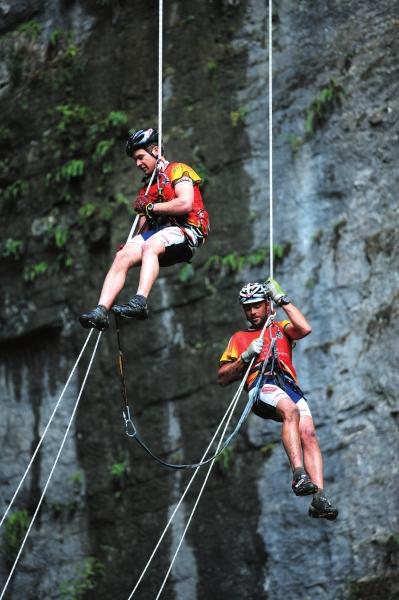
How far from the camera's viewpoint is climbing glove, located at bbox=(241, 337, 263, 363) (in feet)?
35.3

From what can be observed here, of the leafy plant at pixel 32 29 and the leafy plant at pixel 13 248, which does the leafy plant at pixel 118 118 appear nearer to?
the leafy plant at pixel 13 248

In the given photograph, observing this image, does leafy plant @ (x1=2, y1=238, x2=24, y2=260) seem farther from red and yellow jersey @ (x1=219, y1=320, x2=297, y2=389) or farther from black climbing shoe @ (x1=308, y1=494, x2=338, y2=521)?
black climbing shoe @ (x1=308, y1=494, x2=338, y2=521)

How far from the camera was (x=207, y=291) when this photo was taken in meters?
16.4

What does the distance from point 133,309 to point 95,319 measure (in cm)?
28

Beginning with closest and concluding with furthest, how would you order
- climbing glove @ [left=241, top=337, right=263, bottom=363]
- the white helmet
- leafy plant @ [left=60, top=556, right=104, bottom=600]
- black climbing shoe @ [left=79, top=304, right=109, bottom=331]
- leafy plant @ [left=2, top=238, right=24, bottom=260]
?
1. black climbing shoe @ [left=79, top=304, right=109, bottom=331]
2. climbing glove @ [left=241, top=337, right=263, bottom=363]
3. the white helmet
4. leafy plant @ [left=60, top=556, right=104, bottom=600]
5. leafy plant @ [left=2, top=238, right=24, bottom=260]

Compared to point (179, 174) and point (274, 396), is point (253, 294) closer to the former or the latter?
point (274, 396)

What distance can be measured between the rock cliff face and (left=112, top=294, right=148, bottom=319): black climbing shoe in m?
5.41

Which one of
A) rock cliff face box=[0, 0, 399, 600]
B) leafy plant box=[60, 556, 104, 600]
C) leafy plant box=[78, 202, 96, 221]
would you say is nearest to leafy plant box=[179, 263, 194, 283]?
rock cliff face box=[0, 0, 399, 600]

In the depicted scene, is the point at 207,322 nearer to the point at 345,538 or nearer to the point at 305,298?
the point at 305,298

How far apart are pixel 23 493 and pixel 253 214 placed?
14.3ft

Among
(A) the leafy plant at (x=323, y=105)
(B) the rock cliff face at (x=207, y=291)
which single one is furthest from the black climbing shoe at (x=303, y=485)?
(A) the leafy plant at (x=323, y=105)

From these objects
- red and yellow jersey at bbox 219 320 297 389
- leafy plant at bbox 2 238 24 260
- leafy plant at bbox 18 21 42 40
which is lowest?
red and yellow jersey at bbox 219 320 297 389

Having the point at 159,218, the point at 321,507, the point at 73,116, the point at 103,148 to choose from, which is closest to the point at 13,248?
the point at 103,148

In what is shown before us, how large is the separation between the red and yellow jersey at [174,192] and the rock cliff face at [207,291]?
465cm
